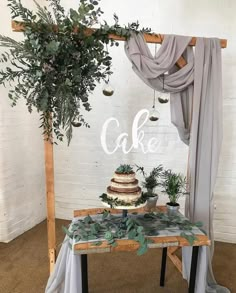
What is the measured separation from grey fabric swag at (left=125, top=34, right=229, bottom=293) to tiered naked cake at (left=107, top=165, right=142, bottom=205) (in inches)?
26.1

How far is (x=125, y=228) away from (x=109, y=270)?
0.89 metres

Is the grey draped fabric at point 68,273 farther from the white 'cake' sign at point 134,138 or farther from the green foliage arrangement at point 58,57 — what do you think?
the white 'cake' sign at point 134,138

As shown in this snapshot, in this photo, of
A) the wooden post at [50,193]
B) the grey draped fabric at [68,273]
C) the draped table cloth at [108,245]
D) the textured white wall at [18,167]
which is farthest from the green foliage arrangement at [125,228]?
the textured white wall at [18,167]

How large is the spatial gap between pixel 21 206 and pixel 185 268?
1.94 m

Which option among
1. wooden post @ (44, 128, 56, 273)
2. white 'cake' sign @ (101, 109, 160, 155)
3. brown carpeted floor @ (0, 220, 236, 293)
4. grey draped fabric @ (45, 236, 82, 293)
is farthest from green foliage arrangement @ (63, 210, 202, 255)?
white 'cake' sign @ (101, 109, 160, 155)

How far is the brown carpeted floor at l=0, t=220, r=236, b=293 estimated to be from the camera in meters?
2.07

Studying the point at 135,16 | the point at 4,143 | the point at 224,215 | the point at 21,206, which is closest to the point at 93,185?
the point at 21,206

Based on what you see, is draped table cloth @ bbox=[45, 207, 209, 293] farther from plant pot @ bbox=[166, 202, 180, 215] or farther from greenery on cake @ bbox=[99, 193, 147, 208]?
greenery on cake @ bbox=[99, 193, 147, 208]

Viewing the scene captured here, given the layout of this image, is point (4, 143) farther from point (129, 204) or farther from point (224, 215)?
point (224, 215)

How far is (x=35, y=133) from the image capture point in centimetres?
315

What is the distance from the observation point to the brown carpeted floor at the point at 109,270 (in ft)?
6.78

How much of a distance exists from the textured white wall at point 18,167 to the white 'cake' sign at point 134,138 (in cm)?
90

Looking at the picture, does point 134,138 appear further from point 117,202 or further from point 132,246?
point 132,246

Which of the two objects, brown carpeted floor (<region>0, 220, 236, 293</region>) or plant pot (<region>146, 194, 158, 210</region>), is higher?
plant pot (<region>146, 194, 158, 210</region>)
